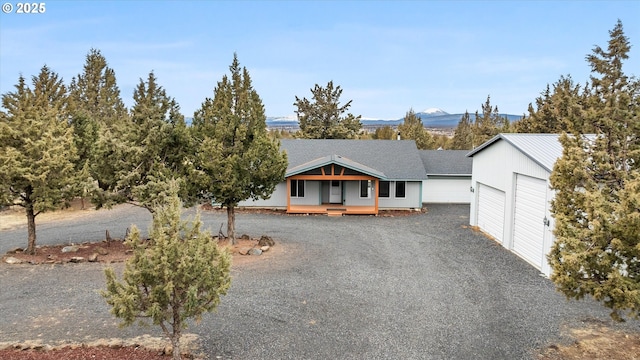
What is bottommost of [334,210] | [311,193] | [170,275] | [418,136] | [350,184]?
[334,210]

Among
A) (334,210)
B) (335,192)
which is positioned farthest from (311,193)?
(334,210)

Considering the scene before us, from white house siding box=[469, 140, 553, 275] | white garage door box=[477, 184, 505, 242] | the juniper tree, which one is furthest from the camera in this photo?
the juniper tree

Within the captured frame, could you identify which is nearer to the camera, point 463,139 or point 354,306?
point 354,306

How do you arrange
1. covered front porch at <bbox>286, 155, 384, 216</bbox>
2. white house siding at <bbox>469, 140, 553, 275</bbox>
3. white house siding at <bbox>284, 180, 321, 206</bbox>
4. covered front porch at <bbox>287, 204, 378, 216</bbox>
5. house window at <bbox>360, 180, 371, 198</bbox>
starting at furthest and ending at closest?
house window at <bbox>360, 180, 371, 198</bbox>, white house siding at <bbox>284, 180, 321, 206</bbox>, covered front porch at <bbox>287, 204, 378, 216</bbox>, covered front porch at <bbox>286, 155, 384, 216</bbox>, white house siding at <bbox>469, 140, 553, 275</bbox>

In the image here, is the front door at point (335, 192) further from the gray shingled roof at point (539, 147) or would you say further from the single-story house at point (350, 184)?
the gray shingled roof at point (539, 147)

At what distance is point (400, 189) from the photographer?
1034 inches

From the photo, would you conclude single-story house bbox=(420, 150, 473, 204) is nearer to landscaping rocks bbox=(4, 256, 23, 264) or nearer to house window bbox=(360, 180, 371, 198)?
house window bbox=(360, 180, 371, 198)

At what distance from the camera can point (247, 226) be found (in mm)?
21000

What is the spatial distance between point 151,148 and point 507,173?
47.8 ft

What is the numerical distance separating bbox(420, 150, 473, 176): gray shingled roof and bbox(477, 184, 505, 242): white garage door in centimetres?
826

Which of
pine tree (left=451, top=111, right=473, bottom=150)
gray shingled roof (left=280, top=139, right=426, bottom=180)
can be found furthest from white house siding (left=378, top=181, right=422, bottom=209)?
pine tree (left=451, top=111, right=473, bottom=150)

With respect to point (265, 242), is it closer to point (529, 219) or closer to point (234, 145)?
point (234, 145)

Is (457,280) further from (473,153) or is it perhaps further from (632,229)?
(473,153)

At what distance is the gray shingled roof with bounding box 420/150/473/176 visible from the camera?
2872cm
